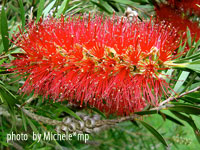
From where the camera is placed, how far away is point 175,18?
1.76 metres

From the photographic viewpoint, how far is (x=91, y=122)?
1.48 metres

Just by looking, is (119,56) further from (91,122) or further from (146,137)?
(146,137)

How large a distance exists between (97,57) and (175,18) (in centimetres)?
93

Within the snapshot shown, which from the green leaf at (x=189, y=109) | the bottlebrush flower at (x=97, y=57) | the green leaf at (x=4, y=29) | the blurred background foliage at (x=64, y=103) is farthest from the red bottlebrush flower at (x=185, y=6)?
the green leaf at (x=4, y=29)

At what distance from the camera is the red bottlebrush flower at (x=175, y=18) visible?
174cm

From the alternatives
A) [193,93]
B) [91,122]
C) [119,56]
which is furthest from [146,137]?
[119,56]

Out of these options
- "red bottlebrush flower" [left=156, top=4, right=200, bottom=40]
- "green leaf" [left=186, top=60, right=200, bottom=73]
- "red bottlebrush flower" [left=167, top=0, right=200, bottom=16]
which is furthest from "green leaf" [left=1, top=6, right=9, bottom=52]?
"red bottlebrush flower" [left=167, top=0, right=200, bottom=16]

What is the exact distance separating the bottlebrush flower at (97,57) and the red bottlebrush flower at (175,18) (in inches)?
21.7

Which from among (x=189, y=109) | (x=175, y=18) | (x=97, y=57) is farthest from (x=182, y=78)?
(x=175, y=18)

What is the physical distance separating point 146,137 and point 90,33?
2030 millimetres

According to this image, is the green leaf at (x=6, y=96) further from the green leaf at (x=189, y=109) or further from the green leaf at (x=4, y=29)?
the green leaf at (x=189, y=109)

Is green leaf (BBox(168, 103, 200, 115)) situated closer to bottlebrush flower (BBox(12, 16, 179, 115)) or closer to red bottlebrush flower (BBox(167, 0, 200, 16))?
bottlebrush flower (BBox(12, 16, 179, 115))

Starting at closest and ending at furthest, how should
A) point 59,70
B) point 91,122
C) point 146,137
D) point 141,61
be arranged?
point 141,61 → point 59,70 → point 91,122 → point 146,137

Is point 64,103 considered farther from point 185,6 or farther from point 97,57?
point 185,6
